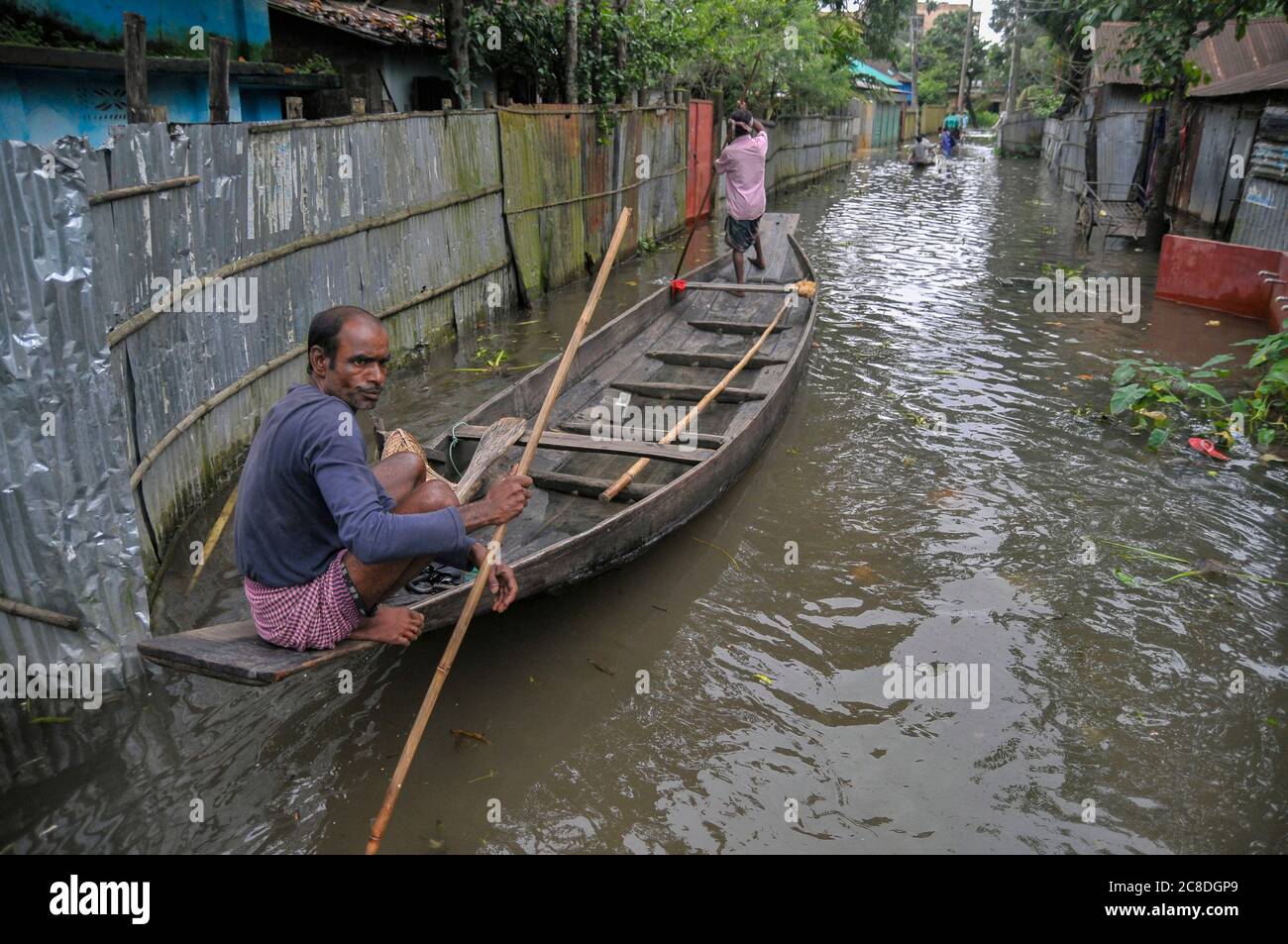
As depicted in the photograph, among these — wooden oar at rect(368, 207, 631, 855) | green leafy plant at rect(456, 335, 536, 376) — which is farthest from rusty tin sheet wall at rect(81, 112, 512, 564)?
wooden oar at rect(368, 207, 631, 855)

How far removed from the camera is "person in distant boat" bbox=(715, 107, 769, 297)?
9.88 m

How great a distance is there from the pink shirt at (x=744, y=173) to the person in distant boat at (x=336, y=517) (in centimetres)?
740

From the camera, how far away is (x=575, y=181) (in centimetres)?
1126

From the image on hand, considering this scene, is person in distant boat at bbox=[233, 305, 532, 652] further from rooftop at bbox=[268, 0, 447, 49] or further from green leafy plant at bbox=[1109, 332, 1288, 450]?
rooftop at bbox=[268, 0, 447, 49]

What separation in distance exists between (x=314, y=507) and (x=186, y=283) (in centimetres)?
264

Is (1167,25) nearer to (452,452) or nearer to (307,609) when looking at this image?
(452,452)

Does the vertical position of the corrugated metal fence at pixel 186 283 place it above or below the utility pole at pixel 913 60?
below

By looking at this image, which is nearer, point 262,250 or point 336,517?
point 336,517

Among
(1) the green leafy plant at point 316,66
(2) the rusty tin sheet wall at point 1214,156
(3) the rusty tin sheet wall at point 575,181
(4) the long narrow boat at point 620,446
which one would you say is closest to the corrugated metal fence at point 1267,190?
(2) the rusty tin sheet wall at point 1214,156

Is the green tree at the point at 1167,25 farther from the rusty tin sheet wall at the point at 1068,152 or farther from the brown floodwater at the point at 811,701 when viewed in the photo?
the rusty tin sheet wall at the point at 1068,152

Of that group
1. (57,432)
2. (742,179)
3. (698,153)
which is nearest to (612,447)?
(57,432)

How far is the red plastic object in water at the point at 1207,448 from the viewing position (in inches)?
262

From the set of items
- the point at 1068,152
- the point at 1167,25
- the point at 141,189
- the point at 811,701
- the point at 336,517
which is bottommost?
the point at 811,701
